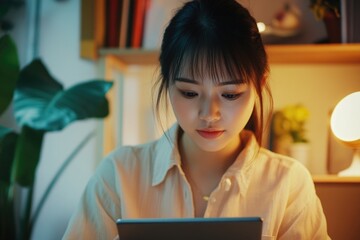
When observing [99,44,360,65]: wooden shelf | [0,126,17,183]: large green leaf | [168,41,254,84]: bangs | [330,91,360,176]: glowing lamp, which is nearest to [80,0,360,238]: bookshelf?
[99,44,360,65]: wooden shelf

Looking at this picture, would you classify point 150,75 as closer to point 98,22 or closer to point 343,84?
point 98,22

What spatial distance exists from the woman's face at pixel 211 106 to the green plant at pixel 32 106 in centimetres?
43

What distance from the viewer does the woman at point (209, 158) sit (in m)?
0.81

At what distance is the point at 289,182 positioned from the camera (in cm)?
94

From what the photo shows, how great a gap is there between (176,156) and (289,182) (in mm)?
275

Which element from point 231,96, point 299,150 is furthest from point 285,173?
point 299,150

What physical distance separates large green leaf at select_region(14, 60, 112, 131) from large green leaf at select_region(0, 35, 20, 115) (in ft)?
0.13

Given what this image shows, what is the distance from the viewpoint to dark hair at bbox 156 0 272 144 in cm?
80

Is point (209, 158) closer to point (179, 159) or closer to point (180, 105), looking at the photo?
point (179, 159)

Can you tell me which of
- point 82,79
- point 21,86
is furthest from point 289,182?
point 82,79

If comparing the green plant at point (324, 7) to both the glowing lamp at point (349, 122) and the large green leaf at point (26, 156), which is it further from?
the large green leaf at point (26, 156)

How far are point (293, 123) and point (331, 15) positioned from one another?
38 centimetres

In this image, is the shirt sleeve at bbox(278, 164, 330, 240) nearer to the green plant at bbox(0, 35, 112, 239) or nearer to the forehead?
the forehead

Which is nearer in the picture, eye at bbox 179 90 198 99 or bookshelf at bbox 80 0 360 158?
eye at bbox 179 90 198 99
